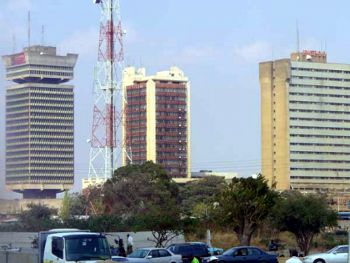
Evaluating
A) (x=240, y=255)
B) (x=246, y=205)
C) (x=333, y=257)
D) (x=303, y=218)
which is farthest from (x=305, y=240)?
(x=333, y=257)

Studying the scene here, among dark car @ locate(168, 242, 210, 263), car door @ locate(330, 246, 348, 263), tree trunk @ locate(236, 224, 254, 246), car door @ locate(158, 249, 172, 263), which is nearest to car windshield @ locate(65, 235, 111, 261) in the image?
car door @ locate(158, 249, 172, 263)

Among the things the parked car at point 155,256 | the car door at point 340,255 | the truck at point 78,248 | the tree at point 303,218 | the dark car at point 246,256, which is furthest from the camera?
the tree at point 303,218

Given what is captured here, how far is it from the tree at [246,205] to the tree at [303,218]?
2828 millimetres

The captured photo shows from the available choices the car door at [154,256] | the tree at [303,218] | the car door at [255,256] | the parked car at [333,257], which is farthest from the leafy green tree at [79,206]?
the parked car at [333,257]

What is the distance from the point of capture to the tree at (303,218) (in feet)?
234

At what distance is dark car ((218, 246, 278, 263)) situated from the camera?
49438mm

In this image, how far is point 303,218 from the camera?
71312 millimetres

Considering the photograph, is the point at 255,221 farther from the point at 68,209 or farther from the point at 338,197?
the point at 338,197

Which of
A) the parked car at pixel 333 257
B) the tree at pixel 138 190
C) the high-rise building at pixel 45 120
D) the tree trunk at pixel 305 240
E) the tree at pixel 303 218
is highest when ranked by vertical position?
the high-rise building at pixel 45 120

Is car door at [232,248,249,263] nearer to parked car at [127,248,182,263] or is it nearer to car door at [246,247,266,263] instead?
car door at [246,247,266,263]

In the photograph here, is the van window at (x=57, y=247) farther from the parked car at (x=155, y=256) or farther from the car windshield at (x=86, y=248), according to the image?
the parked car at (x=155, y=256)

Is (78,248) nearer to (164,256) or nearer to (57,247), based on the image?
(57,247)

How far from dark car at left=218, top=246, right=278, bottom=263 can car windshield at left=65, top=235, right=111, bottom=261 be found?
17.7m

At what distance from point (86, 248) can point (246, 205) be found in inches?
1450
